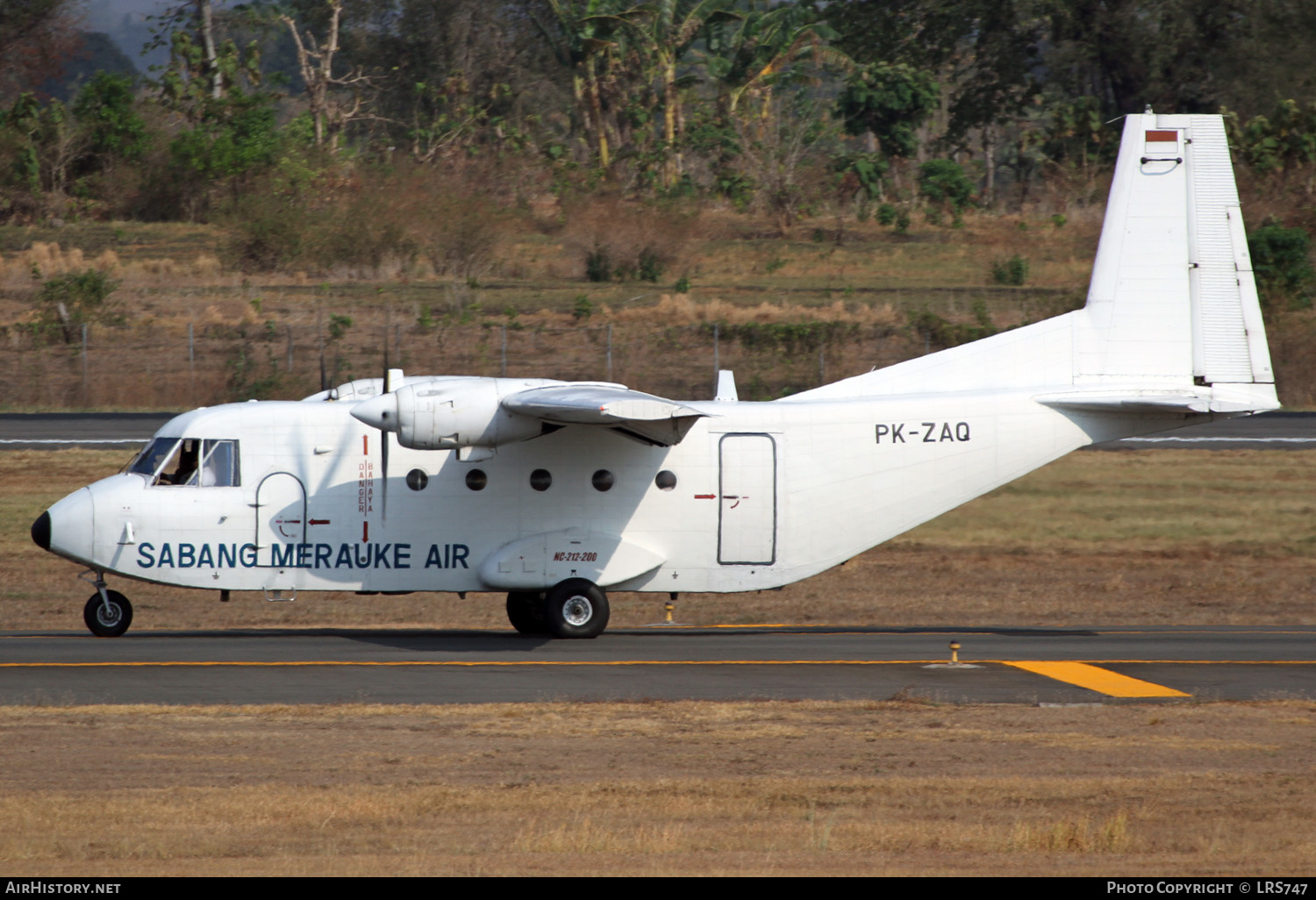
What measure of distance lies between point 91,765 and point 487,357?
32169 mm

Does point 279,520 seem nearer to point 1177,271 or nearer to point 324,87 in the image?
point 1177,271

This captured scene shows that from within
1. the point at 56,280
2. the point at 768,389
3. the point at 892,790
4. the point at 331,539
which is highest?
the point at 56,280

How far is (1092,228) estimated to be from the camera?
6134cm

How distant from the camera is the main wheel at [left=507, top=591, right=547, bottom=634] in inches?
788

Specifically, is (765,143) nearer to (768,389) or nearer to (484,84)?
(484,84)

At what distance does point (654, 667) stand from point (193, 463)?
6330 mm

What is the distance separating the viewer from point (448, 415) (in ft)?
56.8

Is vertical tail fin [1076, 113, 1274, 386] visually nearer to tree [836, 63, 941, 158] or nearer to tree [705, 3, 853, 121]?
tree [836, 63, 941, 158]

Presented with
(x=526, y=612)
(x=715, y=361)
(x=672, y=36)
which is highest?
(x=672, y=36)

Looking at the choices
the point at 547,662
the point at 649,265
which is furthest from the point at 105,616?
the point at 649,265

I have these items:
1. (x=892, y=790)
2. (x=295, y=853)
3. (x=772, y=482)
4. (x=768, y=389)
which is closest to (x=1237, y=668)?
Result: (x=772, y=482)

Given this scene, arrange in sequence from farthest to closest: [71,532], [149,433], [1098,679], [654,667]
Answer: [149,433] < [71,532] < [654,667] < [1098,679]

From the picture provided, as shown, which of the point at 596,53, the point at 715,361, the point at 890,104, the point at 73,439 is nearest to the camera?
the point at 73,439

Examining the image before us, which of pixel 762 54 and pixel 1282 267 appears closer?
pixel 1282 267
